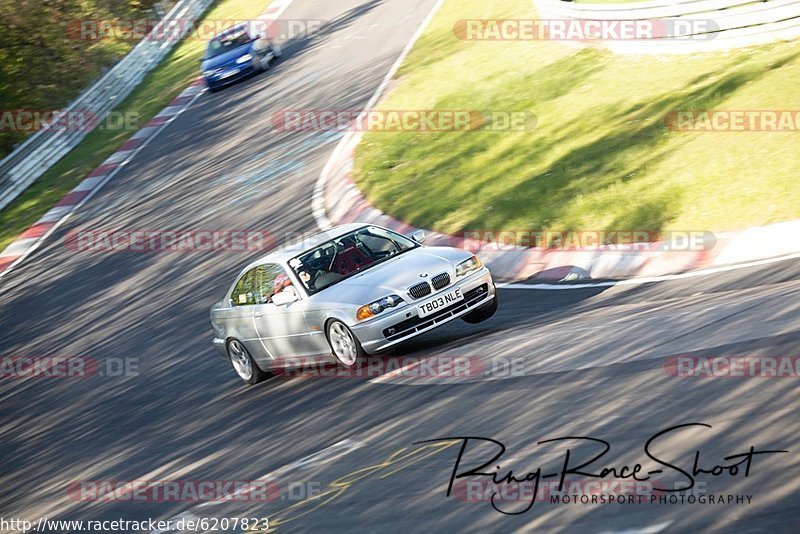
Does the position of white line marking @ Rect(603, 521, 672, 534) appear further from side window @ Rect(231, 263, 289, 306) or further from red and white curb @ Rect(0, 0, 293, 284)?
red and white curb @ Rect(0, 0, 293, 284)

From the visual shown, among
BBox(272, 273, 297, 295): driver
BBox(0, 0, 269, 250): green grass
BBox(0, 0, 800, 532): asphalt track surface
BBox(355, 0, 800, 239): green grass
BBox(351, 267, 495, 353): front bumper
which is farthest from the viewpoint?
BBox(0, 0, 269, 250): green grass

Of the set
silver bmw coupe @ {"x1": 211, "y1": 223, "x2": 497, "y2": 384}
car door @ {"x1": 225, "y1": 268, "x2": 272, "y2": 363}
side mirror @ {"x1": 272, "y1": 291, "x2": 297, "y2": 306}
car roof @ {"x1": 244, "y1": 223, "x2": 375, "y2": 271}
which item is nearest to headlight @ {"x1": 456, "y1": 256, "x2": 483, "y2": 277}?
silver bmw coupe @ {"x1": 211, "y1": 223, "x2": 497, "y2": 384}

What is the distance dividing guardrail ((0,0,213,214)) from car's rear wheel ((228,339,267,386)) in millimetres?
17627

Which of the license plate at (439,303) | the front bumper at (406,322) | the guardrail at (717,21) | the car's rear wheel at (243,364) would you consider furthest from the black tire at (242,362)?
the guardrail at (717,21)

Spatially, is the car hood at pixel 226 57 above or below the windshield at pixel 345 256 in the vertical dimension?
above

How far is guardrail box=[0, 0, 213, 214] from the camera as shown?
29.7 m

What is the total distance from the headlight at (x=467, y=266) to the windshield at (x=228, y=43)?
21.5m

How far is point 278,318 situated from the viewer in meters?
12.2

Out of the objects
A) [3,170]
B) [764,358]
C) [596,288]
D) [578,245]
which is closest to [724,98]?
[578,245]

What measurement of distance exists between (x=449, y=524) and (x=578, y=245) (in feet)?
24.0

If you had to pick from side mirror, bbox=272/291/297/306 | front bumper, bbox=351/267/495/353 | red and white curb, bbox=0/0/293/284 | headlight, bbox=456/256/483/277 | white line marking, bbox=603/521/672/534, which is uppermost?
white line marking, bbox=603/521/672/534

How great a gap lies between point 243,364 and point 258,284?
3.44 feet

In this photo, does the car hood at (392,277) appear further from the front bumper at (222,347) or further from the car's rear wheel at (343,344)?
the front bumper at (222,347)

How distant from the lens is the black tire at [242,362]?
12914mm
